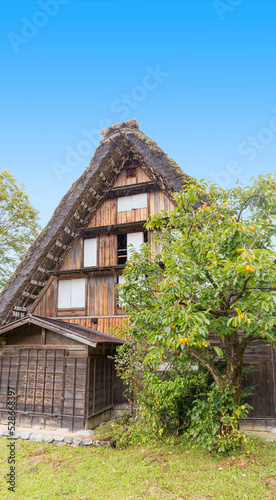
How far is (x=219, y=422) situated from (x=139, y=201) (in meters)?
7.18

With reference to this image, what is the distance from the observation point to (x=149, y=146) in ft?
33.3

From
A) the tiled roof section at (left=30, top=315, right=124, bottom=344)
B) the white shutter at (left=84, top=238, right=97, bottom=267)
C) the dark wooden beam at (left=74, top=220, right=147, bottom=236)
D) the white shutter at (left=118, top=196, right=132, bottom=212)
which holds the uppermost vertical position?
the white shutter at (left=118, top=196, right=132, bottom=212)

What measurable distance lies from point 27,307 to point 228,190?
8.15m

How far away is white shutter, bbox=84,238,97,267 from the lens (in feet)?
36.1

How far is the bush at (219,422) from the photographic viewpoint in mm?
5633

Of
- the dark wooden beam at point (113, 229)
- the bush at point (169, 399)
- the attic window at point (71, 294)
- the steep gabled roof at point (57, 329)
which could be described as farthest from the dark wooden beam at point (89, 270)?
the bush at point (169, 399)

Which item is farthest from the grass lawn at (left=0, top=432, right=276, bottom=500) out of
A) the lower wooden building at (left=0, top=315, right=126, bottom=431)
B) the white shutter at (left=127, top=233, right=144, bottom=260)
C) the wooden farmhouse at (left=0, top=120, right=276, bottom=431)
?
the white shutter at (left=127, top=233, right=144, bottom=260)

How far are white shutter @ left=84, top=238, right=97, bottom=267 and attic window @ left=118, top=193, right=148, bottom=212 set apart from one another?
151 centimetres

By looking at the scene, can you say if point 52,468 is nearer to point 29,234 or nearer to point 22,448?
point 22,448

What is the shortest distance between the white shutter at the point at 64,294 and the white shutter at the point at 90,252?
3.17ft

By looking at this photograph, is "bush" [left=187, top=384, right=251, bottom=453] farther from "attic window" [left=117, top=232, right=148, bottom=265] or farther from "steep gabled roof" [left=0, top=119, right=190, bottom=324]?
"steep gabled roof" [left=0, top=119, right=190, bottom=324]

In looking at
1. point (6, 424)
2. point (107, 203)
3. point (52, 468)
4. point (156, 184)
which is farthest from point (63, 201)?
point (52, 468)

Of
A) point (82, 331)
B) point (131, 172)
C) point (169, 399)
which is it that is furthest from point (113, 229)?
point (169, 399)

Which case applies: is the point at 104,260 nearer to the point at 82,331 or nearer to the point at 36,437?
the point at 82,331
